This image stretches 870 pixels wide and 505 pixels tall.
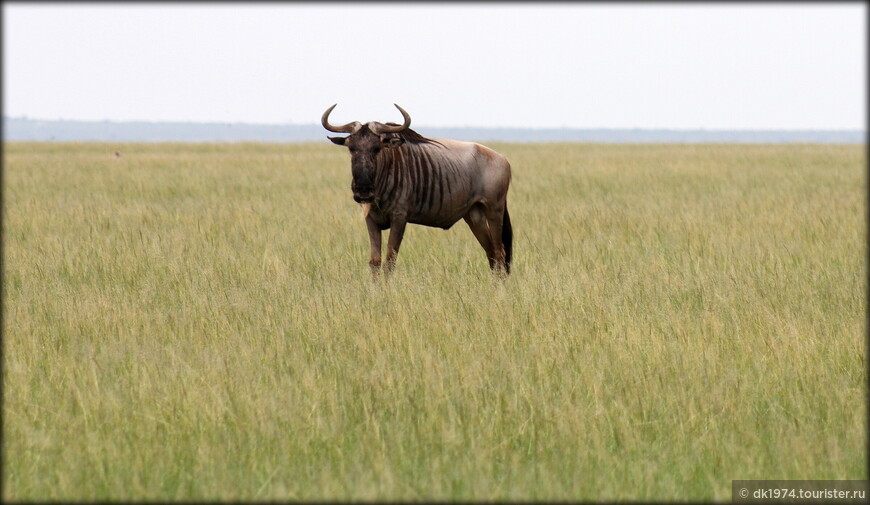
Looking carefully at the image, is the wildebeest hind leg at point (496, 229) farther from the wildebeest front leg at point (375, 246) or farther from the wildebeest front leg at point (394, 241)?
the wildebeest front leg at point (375, 246)

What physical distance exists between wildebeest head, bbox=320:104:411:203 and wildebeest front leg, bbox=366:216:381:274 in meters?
0.52

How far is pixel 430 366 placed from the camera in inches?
191

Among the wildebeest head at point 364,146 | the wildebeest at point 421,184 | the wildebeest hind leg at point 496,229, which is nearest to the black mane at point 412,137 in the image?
the wildebeest at point 421,184

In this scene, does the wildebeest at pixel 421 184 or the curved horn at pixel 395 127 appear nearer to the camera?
the wildebeest at pixel 421 184

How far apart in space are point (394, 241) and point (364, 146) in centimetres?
101

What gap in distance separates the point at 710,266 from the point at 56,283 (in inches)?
251

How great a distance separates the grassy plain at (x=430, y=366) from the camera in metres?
3.66

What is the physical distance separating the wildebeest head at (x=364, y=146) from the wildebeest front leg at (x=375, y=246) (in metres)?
0.52

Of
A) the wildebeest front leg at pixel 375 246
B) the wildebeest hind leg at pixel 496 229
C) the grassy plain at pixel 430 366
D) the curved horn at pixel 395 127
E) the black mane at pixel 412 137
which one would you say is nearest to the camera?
the grassy plain at pixel 430 366

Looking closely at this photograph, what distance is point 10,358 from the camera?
527 cm

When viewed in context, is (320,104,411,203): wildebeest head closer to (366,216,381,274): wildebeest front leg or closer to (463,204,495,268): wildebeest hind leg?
(366,216,381,274): wildebeest front leg

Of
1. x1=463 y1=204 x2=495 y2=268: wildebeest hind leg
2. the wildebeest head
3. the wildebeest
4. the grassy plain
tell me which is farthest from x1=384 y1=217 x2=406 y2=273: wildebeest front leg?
x1=463 y1=204 x2=495 y2=268: wildebeest hind leg

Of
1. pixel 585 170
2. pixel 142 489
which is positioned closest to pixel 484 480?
pixel 142 489

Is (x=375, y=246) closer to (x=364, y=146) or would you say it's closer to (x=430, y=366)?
(x=364, y=146)
